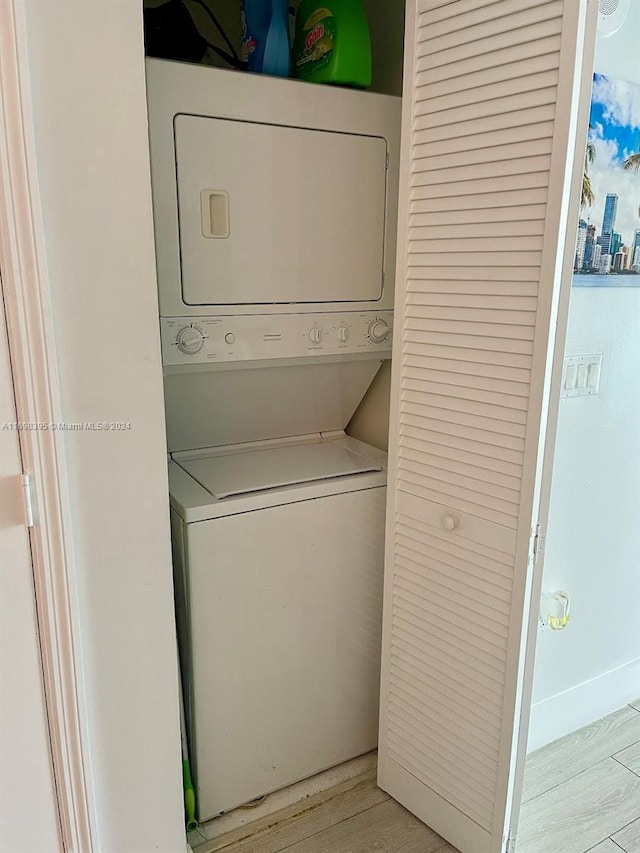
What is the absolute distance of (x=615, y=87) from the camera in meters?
1.64

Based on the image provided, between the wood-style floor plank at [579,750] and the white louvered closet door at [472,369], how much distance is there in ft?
1.25

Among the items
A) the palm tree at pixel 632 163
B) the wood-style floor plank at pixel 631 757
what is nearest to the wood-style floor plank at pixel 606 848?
the wood-style floor plank at pixel 631 757

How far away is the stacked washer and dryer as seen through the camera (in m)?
1.50

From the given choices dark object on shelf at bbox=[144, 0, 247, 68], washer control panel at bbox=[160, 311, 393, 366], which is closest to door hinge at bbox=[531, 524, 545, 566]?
washer control panel at bbox=[160, 311, 393, 366]

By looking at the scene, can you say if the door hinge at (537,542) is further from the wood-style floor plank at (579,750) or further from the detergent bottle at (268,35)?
the detergent bottle at (268,35)

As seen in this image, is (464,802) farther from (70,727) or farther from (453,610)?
(70,727)

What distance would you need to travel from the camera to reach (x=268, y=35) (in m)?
1.59

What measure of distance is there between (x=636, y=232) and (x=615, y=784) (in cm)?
155

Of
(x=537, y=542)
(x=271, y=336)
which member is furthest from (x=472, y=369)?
(x=271, y=336)

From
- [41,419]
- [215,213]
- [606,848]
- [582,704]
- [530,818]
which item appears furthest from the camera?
[582,704]

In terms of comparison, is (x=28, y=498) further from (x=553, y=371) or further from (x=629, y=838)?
(x=629, y=838)

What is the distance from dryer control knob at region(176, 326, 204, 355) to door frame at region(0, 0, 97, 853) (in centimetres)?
41

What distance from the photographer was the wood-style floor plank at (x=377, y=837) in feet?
5.41

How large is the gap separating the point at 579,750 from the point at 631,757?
15cm
